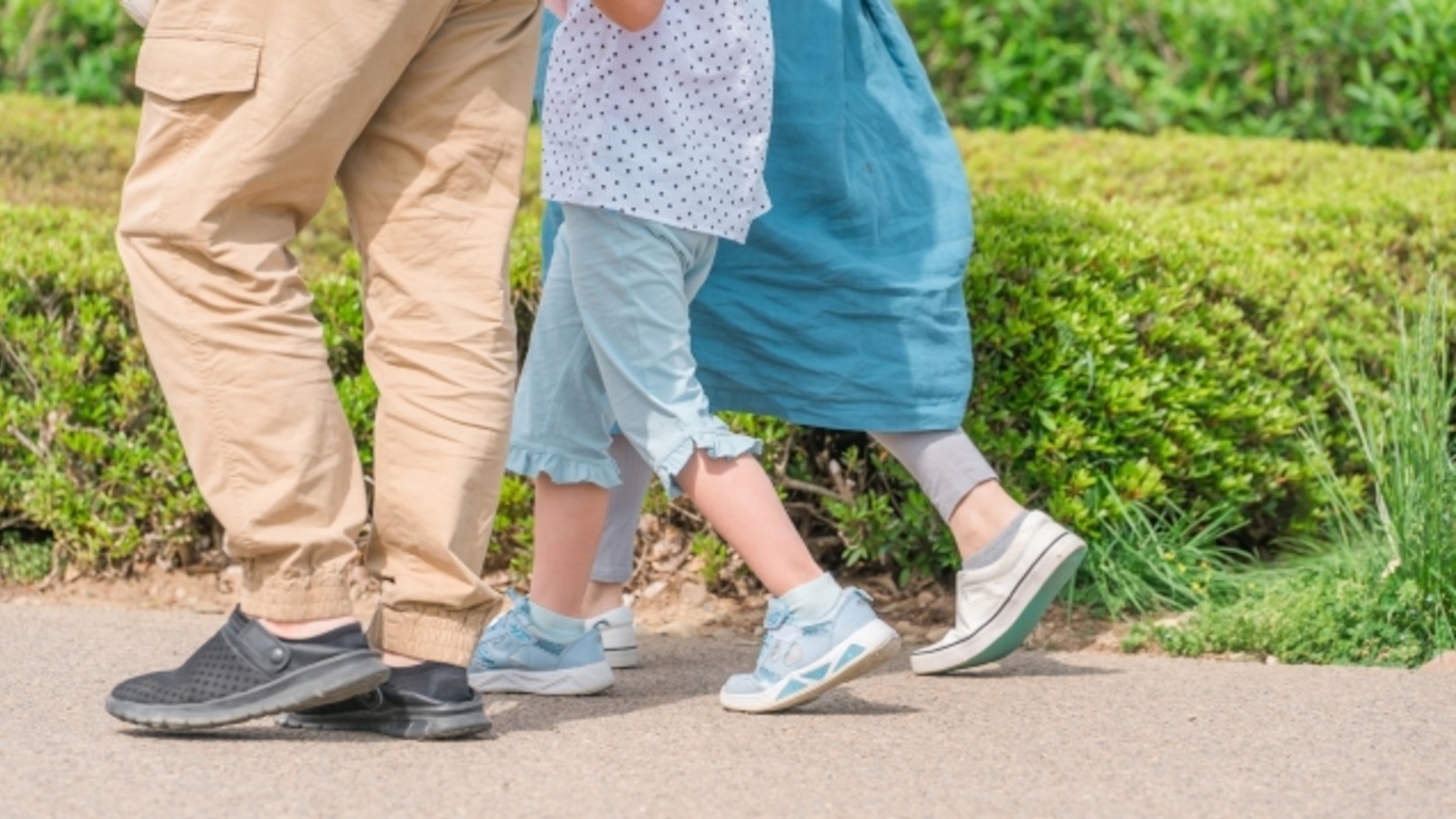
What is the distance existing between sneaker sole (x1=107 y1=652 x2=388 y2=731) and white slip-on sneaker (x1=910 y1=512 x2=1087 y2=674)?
1.24m

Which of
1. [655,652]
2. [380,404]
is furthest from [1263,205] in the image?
[380,404]

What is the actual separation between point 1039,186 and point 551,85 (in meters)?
3.67

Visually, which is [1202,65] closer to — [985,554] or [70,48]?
[70,48]

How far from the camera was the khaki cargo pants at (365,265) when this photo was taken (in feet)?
9.91

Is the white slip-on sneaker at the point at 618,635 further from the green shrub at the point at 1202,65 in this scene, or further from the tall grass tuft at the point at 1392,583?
the green shrub at the point at 1202,65

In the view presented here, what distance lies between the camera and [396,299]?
3.22 meters

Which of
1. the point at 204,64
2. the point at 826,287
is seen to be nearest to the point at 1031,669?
the point at 826,287

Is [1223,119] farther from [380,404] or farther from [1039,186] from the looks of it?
[380,404]

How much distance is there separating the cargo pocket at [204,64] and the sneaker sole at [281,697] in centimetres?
88

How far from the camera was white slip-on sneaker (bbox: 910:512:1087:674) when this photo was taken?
12.4 ft

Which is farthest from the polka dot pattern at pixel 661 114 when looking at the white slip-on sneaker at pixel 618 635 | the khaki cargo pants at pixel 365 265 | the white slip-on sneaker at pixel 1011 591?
the white slip-on sneaker at pixel 618 635

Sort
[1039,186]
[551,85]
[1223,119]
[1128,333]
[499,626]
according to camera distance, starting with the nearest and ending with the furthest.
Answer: [551,85] < [499,626] < [1128,333] < [1039,186] < [1223,119]

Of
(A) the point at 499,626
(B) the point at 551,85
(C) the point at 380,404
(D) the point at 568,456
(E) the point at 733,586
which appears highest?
(B) the point at 551,85

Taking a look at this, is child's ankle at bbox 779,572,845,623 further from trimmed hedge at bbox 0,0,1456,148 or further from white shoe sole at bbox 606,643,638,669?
trimmed hedge at bbox 0,0,1456,148
